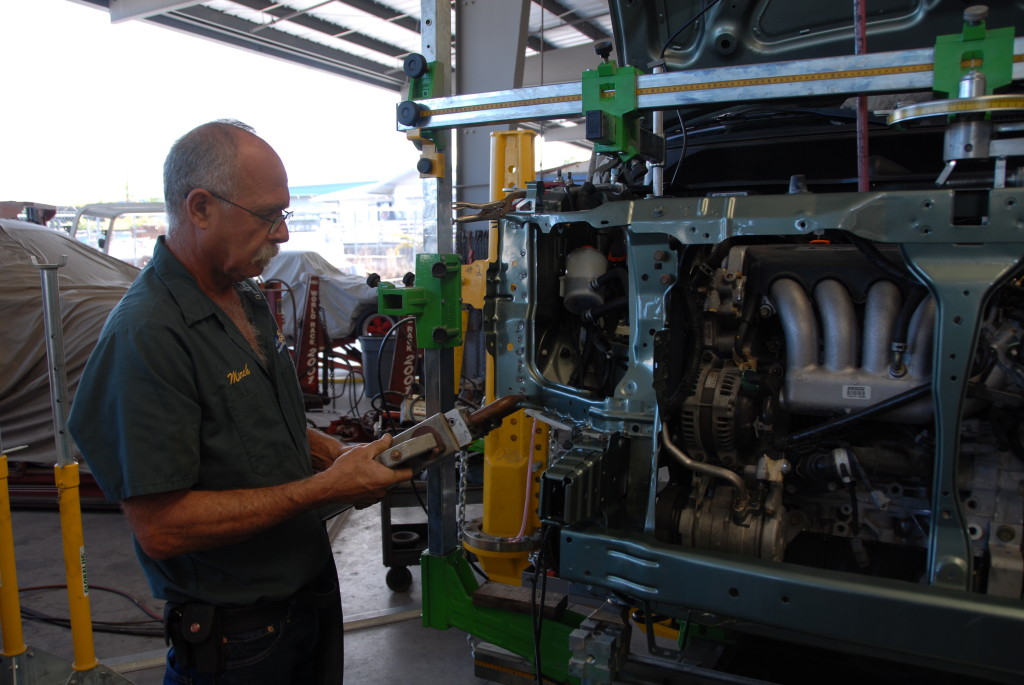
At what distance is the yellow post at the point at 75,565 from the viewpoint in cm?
243

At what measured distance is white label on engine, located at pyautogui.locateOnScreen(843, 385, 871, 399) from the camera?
2.04 metres

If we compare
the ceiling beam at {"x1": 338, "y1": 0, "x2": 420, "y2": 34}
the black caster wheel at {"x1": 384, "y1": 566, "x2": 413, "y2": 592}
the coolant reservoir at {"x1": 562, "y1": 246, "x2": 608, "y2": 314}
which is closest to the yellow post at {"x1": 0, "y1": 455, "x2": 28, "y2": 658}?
the black caster wheel at {"x1": 384, "y1": 566, "x2": 413, "y2": 592}

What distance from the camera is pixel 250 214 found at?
68.0 inches

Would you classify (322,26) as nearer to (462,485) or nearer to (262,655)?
(462,485)

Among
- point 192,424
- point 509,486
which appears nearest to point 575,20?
point 509,486

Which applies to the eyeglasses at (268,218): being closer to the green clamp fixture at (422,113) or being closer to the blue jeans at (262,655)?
the green clamp fixture at (422,113)

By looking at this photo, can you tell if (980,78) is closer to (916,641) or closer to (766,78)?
(766,78)

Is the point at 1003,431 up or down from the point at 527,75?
down

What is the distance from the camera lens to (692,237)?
6.77 feet

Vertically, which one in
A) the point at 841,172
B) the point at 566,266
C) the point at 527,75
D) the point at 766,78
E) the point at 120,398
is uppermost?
the point at 527,75

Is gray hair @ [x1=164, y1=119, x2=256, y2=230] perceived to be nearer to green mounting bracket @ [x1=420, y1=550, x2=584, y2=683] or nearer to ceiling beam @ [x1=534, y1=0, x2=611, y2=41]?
green mounting bracket @ [x1=420, y1=550, x2=584, y2=683]

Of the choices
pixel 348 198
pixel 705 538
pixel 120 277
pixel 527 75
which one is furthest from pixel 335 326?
pixel 348 198

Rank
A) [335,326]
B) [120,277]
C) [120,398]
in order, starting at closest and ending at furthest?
[120,398] < [120,277] < [335,326]

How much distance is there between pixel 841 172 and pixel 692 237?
0.97 m
